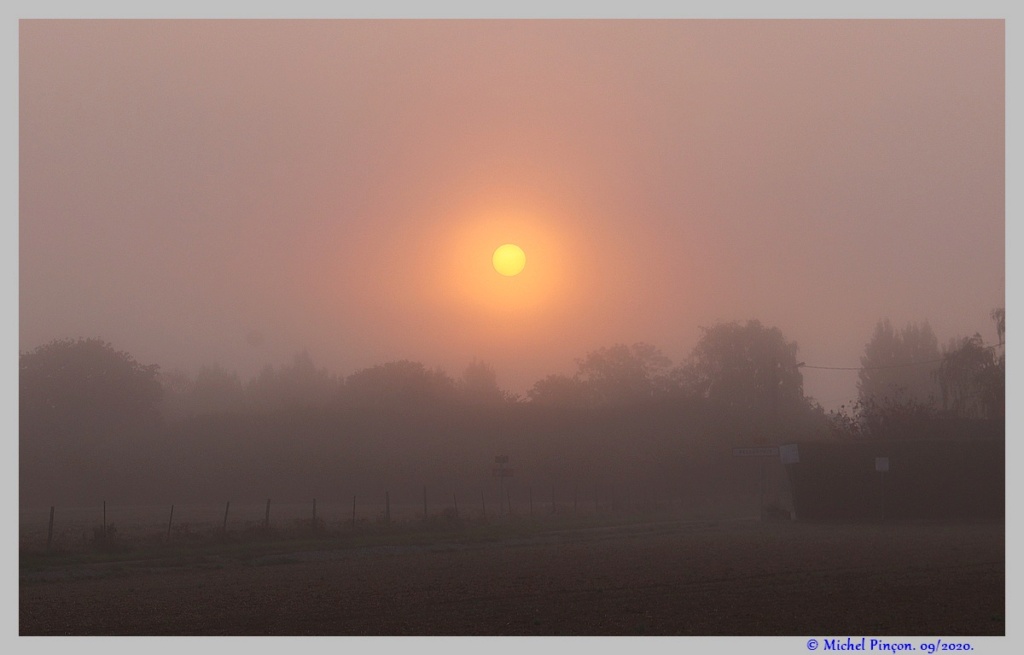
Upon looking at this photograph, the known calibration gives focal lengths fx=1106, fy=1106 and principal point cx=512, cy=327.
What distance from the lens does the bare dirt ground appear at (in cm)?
1526

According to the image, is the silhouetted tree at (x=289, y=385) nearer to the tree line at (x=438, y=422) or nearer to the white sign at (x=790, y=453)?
the tree line at (x=438, y=422)

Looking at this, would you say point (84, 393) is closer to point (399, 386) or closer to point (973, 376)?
point (399, 386)

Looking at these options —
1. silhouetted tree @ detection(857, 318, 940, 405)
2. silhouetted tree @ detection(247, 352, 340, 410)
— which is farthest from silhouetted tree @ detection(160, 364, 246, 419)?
silhouetted tree @ detection(857, 318, 940, 405)

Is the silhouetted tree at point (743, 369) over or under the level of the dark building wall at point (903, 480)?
over

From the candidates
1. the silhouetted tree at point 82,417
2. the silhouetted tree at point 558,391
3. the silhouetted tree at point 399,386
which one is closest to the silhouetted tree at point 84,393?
the silhouetted tree at point 82,417

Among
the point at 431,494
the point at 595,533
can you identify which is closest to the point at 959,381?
the point at 595,533

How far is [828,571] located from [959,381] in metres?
37.6

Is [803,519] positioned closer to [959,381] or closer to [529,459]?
[959,381]

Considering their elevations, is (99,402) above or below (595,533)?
above

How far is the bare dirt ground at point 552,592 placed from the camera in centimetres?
1526

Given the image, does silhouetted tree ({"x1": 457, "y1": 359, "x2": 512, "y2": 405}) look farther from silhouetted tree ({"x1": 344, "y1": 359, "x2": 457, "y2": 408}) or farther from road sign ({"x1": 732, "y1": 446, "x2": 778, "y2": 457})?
road sign ({"x1": 732, "y1": 446, "x2": 778, "y2": 457})

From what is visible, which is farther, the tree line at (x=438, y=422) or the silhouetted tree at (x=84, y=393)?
the silhouetted tree at (x=84, y=393)

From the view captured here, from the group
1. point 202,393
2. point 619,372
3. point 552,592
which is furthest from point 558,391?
point 552,592
